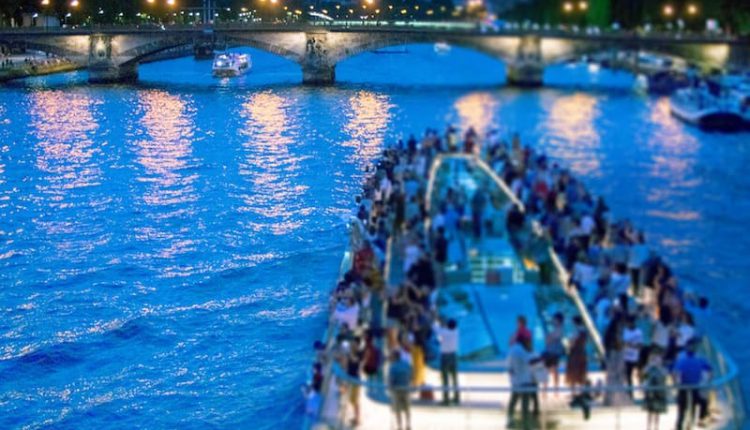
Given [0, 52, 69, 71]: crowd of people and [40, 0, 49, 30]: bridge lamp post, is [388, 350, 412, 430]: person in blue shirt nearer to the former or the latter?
[0, 52, 69, 71]: crowd of people

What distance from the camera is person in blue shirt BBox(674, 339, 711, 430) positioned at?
7.47 m

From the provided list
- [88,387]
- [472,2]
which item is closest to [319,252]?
[88,387]

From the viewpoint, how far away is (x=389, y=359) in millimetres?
7824

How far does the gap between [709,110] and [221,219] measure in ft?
54.8

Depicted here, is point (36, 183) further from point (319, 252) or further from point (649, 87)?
point (649, 87)

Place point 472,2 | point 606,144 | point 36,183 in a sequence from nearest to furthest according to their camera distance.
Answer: point 36,183, point 606,144, point 472,2

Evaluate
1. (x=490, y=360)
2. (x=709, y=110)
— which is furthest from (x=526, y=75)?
(x=490, y=360)

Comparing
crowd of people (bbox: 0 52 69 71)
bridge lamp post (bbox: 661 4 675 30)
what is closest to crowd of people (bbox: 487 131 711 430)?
bridge lamp post (bbox: 661 4 675 30)

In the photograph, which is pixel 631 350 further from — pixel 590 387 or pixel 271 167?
pixel 271 167

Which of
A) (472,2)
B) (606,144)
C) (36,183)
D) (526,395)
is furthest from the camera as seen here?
(472,2)

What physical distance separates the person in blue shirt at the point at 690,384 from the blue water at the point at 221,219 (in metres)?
4.65

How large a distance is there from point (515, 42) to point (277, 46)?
38.5 feet

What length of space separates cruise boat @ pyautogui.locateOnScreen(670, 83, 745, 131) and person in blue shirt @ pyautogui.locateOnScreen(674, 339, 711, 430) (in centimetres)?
2658

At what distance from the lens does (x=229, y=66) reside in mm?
59406
